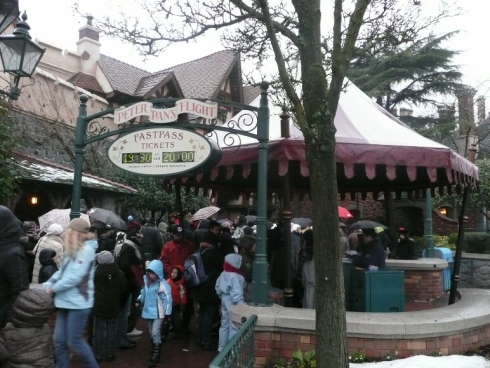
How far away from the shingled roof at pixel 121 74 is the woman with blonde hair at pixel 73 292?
18.2m

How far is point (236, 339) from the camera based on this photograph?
3.52m

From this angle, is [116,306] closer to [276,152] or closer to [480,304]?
[276,152]

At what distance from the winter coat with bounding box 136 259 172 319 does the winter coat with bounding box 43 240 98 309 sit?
131 centimetres

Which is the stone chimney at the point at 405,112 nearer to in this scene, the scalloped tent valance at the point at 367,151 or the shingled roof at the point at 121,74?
the shingled roof at the point at 121,74

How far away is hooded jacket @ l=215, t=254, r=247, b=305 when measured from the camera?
5648 millimetres

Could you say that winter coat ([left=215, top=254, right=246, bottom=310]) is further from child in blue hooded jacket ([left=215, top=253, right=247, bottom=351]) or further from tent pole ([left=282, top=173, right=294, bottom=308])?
tent pole ([left=282, top=173, right=294, bottom=308])

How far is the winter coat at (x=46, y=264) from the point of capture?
5.99 m

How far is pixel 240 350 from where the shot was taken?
3732mm

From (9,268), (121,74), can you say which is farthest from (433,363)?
(121,74)

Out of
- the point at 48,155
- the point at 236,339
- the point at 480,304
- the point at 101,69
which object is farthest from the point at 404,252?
the point at 101,69

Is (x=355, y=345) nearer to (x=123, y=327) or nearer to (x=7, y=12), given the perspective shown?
(x=123, y=327)

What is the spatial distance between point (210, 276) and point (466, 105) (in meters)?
20.5

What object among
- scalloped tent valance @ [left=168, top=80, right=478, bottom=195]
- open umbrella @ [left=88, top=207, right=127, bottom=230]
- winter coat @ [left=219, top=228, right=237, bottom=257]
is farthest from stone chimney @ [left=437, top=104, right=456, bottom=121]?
winter coat @ [left=219, top=228, right=237, bottom=257]

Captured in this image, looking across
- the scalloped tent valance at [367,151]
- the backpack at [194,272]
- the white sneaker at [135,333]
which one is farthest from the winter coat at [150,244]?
the scalloped tent valance at [367,151]
